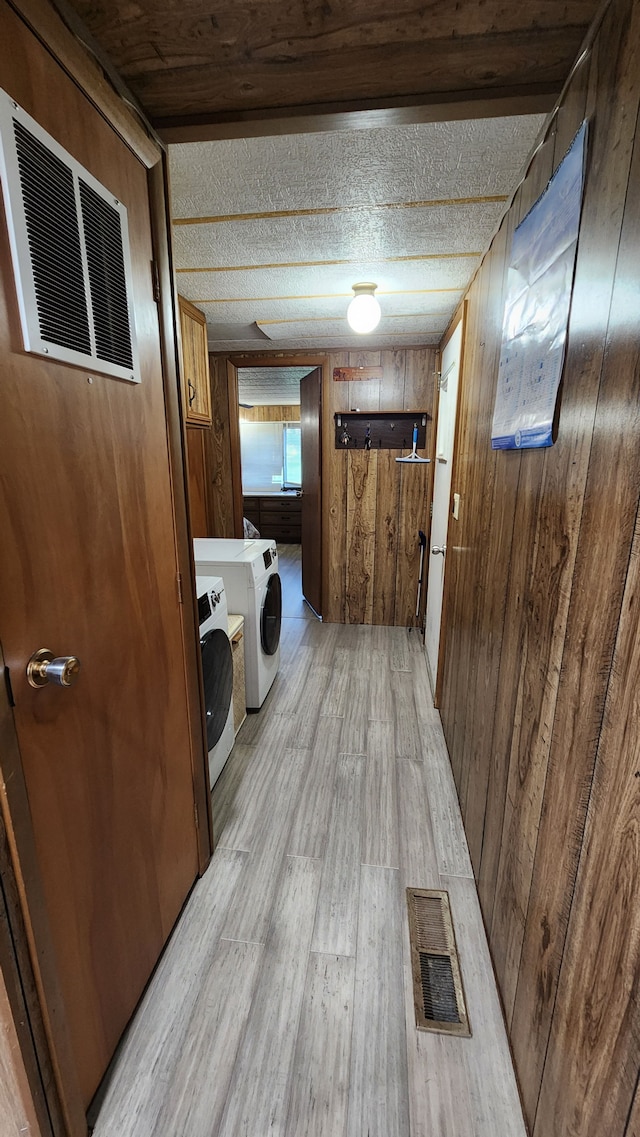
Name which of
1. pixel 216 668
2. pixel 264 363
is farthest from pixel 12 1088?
pixel 264 363

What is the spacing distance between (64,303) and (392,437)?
3.00m

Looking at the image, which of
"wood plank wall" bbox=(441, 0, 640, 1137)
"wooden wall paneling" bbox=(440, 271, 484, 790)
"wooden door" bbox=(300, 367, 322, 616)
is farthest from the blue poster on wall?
"wooden door" bbox=(300, 367, 322, 616)

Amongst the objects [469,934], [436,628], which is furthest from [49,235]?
[436,628]

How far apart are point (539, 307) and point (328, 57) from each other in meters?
0.68

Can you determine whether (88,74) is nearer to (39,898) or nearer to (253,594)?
(39,898)

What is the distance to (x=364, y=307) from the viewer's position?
2170 millimetres

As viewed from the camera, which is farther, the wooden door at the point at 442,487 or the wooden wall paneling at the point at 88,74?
the wooden door at the point at 442,487

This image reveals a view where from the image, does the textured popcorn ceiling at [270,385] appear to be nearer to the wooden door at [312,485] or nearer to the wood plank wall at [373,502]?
the wooden door at [312,485]

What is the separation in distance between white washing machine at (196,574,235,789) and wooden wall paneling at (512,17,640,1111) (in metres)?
1.19

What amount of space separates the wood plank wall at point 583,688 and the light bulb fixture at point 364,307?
0.92m

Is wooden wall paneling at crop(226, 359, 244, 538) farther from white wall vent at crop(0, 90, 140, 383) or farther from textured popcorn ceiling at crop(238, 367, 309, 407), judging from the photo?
white wall vent at crop(0, 90, 140, 383)

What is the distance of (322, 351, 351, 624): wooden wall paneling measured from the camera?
3543mm

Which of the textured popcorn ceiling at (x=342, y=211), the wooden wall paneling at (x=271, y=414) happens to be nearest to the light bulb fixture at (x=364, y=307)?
the textured popcorn ceiling at (x=342, y=211)

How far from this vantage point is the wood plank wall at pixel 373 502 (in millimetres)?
3463
